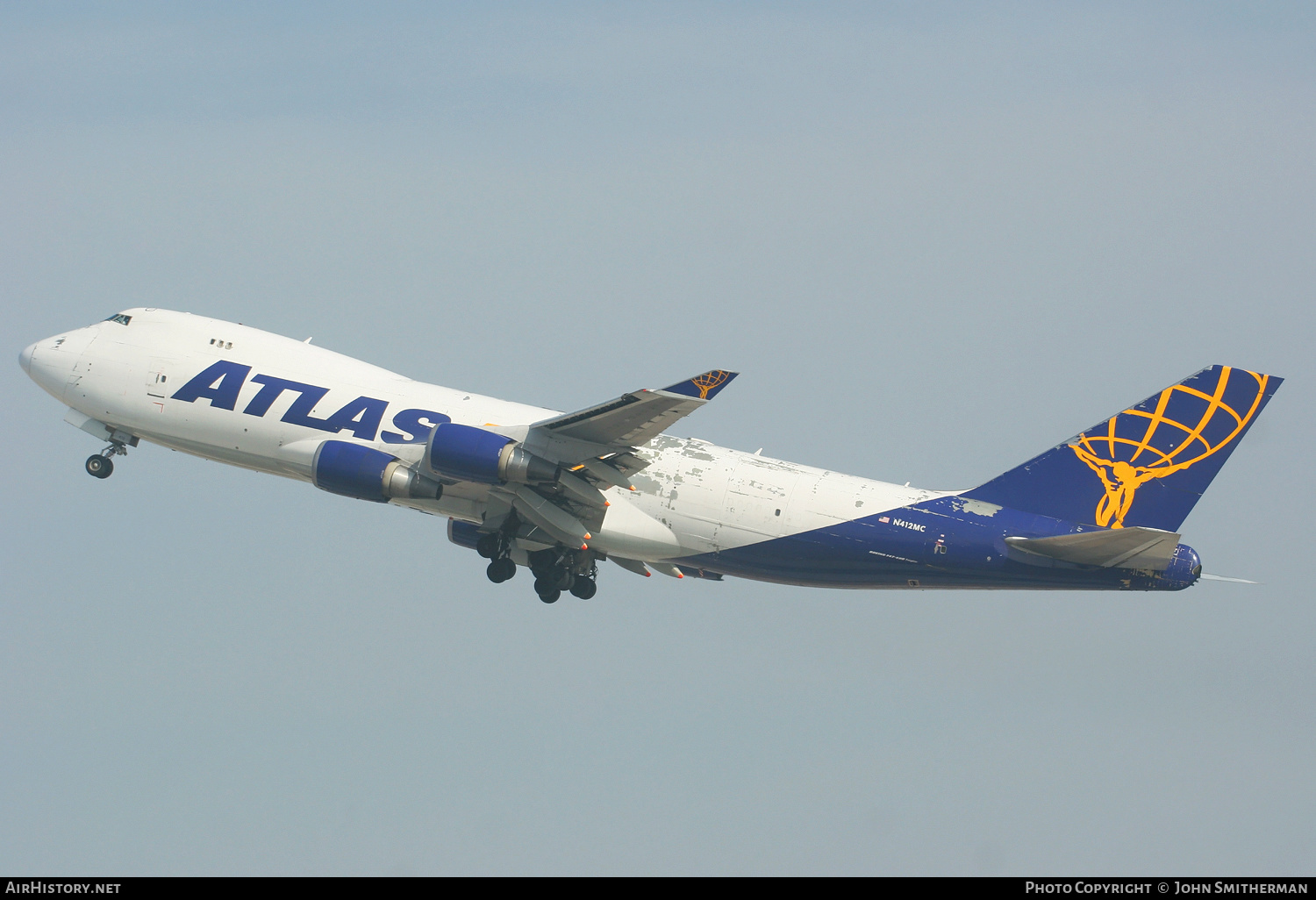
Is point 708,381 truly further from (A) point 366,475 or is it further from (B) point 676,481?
(A) point 366,475

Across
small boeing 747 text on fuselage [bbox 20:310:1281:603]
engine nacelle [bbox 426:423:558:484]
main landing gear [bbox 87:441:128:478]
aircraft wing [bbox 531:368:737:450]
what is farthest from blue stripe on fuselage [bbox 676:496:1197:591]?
main landing gear [bbox 87:441:128:478]

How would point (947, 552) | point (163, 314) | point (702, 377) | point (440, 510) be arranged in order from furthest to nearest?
point (163, 314) → point (440, 510) → point (947, 552) → point (702, 377)

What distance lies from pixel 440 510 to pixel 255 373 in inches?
259

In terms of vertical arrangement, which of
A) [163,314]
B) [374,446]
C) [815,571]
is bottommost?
[815,571]

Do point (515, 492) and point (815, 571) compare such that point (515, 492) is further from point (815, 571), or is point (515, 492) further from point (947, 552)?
point (947, 552)

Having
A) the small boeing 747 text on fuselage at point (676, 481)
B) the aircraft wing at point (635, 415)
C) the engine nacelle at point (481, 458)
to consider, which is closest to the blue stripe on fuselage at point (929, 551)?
the small boeing 747 text on fuselage at point (676, 481)

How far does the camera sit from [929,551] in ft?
123

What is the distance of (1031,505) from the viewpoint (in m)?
38.2

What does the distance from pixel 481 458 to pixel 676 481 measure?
5520 millimetres

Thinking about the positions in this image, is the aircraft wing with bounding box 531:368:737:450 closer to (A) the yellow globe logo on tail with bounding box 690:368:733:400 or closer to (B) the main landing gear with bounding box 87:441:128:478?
(A) the yellow globe logo on tail with bounding box 690:368:733:400

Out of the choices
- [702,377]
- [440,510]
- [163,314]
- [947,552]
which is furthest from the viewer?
[163,314]

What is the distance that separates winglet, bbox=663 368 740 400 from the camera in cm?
3253

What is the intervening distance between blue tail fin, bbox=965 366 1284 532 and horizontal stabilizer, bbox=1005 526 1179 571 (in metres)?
1.74

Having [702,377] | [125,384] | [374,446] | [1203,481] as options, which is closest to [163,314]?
[125,384]
